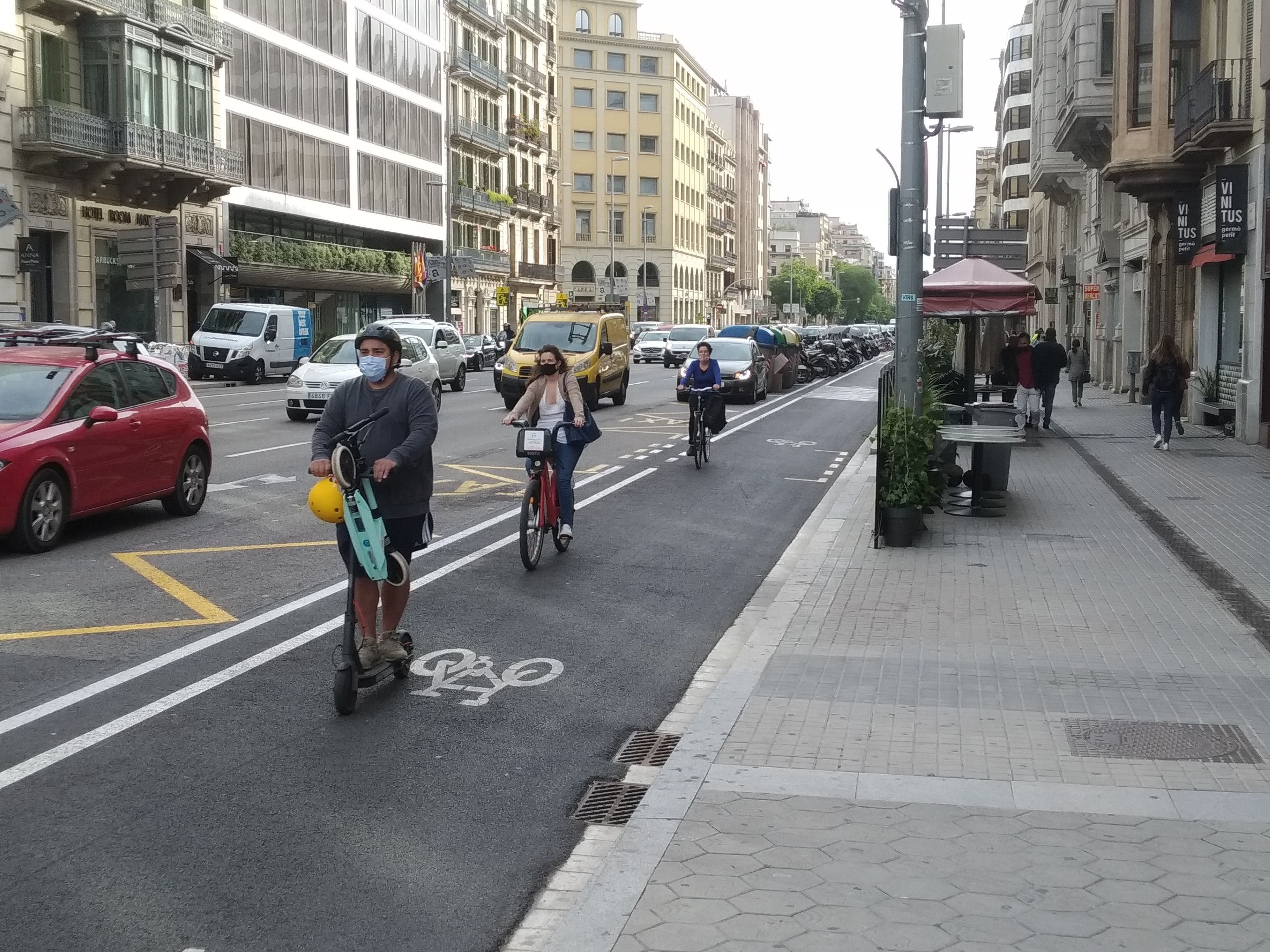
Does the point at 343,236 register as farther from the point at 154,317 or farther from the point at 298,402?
the point at 298,402

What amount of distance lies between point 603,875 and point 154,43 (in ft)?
140

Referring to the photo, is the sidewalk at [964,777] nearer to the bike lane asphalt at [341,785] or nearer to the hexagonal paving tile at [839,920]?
the hexagonal paving tile at [839,920]

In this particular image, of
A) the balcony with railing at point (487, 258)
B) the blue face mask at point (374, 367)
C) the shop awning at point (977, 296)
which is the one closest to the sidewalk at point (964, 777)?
the blue face mask at point (374, 367)

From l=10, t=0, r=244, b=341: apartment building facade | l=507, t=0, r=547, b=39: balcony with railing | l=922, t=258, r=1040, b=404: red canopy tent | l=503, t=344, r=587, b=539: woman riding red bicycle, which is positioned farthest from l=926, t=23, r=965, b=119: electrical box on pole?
l=507, t=0, r=547, b=39: balcony with railing

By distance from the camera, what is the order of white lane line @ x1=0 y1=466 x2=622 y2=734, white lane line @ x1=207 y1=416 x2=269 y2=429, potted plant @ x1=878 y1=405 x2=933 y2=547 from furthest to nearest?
white lane line @ x1=207 y1=416 x2=269 y2=429
potted plant @ x1=878 y1=405 x2=933 y2=547
white lane line @ x1=0 y1=466 x2=622 y2=734

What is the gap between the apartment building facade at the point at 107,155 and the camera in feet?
124

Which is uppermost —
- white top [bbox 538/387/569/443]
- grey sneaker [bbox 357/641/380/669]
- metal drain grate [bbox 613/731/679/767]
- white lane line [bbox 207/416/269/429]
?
white top [bbox 538/387/569/443]

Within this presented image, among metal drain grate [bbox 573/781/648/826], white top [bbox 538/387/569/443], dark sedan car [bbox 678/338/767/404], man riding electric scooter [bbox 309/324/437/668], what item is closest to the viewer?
metal drain grate [bbox 573/781/648/826]

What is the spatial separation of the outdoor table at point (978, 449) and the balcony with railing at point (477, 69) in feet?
208

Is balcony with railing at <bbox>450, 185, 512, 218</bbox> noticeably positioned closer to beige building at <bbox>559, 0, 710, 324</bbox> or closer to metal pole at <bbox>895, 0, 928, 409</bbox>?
beige building at <bbox>559, 0, 710, 324</bbox>

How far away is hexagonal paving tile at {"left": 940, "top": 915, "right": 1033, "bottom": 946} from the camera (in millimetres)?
4086

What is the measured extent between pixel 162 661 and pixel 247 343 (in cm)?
3491

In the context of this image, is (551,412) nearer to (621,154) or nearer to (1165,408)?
(1165,408)

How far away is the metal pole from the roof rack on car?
6.96m
